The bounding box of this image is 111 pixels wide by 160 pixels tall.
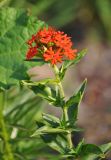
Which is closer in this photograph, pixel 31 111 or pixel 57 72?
pixel 57 72

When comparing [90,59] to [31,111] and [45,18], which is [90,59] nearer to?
[45,18]

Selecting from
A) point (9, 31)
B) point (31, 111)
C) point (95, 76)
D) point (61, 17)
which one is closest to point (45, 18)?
point (61, 17)

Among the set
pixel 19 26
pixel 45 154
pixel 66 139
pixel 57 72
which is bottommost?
pixel 45 154

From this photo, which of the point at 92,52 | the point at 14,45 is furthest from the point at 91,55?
the point at 14,45

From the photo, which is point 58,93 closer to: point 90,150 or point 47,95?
point 47,95

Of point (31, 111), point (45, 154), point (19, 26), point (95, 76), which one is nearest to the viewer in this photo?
point (19, 26)

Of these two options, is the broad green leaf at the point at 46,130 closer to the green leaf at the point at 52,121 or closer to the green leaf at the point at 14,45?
the green leaf at the point at 52,121

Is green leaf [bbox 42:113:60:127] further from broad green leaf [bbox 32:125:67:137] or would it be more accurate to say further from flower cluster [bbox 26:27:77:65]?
flower cluster [bbox 26:27:77:65]
